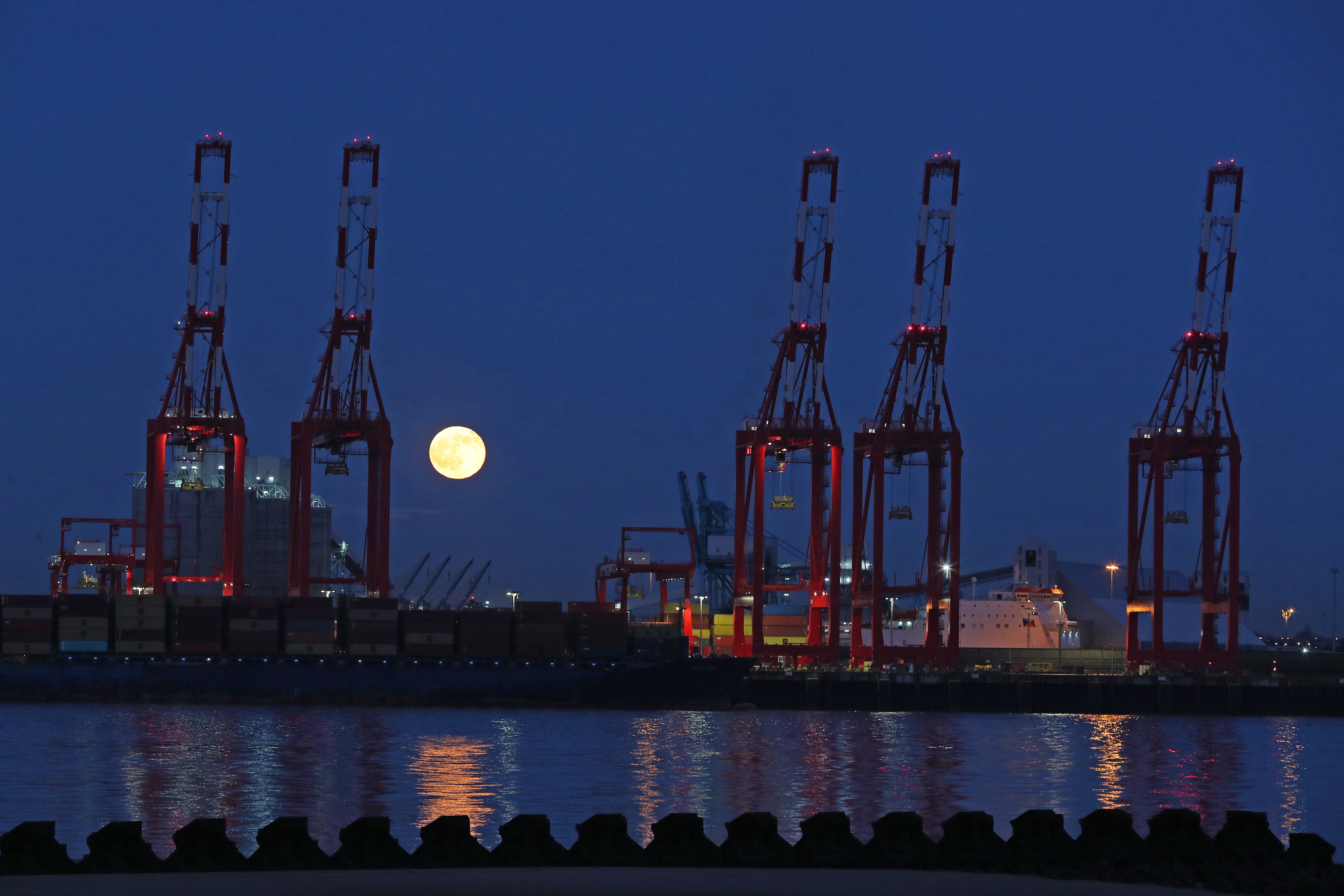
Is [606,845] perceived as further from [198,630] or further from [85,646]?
[85,646]

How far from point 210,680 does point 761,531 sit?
1040 inches

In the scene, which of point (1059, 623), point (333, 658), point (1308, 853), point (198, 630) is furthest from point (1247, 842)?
point (1059, 623)

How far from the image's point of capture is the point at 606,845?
13953mm

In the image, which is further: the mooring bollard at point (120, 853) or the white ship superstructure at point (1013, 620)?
the white ship superstructure at point (1013, 620)

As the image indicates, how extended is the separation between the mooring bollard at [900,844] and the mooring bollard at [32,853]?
287 inches

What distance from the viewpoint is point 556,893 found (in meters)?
11.6

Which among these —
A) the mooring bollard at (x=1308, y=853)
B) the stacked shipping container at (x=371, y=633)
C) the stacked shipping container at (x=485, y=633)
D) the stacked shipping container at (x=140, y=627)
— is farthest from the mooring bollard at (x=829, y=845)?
the stacked shipping container at (x=140, y=627)

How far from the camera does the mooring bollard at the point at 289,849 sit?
13.4 meters

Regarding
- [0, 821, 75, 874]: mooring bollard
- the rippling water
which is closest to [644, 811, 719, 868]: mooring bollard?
[0, 821, 75, 874]: mooring bollard

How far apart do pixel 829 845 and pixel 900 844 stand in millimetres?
706

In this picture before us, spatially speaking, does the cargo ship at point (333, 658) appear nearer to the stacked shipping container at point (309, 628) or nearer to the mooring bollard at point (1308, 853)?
the stacked shipping container at point (309, 628)

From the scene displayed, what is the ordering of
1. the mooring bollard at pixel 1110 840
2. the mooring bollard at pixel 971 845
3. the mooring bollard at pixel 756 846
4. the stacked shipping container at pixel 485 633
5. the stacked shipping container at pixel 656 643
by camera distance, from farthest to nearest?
the stacked shipping container at pixel 656 643
the stacked shipping container at pixel 485 633
the mooring bollard at pixel 1110 840
the mooring bollard at pixel 971 845
the mooring bollard at pixel 756 846

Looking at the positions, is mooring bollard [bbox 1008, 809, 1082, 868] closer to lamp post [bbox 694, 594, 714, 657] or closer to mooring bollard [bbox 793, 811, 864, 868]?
mooring bollard [bbox 793, 811, 864, 868]

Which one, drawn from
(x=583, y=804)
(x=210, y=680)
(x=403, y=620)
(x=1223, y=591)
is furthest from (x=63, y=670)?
(x=1223, y=591)
